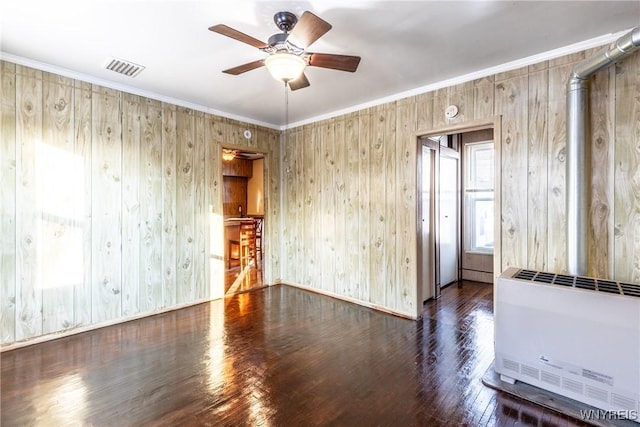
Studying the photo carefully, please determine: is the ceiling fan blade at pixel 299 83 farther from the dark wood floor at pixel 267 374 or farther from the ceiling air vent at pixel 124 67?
the dark wood floor at pixel 267 374

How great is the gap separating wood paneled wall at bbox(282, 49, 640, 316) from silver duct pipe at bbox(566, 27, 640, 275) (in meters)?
0.19

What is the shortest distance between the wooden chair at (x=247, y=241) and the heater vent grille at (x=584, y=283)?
14.8 feet

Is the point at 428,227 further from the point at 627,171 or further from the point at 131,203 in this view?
the point at 131,203

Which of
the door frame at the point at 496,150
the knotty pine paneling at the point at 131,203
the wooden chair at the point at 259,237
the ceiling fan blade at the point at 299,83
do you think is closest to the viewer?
the ceiling fan blade at the point at 299,83

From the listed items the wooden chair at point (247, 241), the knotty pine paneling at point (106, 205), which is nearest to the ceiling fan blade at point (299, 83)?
the knotty pine paneling at point (106, 205)

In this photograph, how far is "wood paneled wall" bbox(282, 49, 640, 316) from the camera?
234 cm

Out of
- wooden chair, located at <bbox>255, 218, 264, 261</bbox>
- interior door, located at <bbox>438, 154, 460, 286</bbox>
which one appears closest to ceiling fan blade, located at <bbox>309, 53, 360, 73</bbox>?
interior door, located at <bbox>438, 154, 460, 286</bbox>

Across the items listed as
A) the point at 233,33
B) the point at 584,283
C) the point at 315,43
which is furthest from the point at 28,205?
the point at 584,283

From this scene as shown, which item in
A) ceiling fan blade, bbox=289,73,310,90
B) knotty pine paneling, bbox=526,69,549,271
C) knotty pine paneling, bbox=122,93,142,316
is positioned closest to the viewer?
ceiling fan blade, bbox=289,73,310,90

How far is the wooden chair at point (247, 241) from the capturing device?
585 cm

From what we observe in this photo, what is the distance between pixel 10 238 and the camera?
2.78 meters

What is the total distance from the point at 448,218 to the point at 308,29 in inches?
152

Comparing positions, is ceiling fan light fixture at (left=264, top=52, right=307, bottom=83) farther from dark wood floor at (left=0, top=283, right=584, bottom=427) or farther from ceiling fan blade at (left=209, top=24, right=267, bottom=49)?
dark wood floor at (left=0, top=283, right=584, bottom=427)

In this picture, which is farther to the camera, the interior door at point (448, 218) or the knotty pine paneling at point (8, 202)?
the interior door at point (448, 218)
